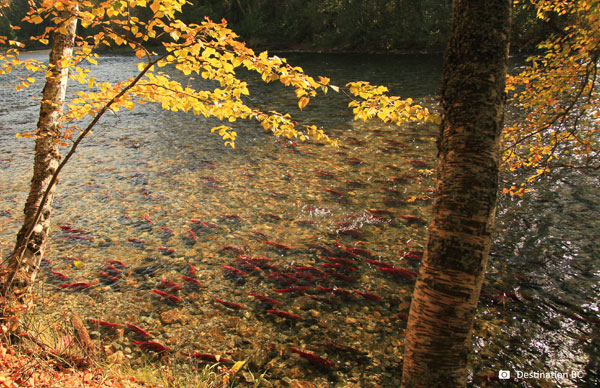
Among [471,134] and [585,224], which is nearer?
[471,134]

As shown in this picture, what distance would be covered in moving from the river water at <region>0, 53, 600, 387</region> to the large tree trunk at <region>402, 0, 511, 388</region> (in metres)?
2.54

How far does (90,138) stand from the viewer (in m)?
16.2

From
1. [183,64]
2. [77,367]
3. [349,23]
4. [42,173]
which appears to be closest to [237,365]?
[77,367]

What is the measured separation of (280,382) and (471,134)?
3.91m

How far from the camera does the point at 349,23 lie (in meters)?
41.9

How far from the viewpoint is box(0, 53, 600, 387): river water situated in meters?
5.26

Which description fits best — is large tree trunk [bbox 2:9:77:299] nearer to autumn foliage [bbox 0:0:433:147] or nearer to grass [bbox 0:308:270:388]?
autumn foliage [bbox 0:0:433:147]

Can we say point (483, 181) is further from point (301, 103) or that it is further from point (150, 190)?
point (150, 190)

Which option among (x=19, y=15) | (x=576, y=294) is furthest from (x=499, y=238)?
(x=19, y=15)

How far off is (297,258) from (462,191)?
5.39 metres

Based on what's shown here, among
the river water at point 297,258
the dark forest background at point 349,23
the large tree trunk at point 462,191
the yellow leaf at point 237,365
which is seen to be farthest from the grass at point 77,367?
the dark forest background at point 349,23

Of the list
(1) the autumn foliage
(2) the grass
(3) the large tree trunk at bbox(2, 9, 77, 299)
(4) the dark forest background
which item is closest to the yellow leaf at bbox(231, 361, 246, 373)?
Answer: (2) the grass

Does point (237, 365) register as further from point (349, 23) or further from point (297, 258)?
point (349, 23)

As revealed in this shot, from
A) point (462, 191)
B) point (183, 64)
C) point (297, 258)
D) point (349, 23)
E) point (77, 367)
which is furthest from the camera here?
point (349, 23)
